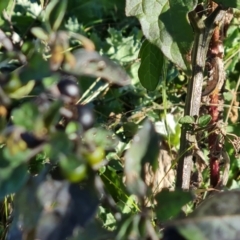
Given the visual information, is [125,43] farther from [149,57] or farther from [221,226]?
[221,226]

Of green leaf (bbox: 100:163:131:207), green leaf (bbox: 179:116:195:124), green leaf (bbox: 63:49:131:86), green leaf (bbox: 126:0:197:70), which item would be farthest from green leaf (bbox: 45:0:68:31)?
green leaf (bbox: 100:163:131:207)

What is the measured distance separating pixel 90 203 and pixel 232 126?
1.07 meters

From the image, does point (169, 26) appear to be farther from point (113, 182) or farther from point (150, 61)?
point (113, 182)

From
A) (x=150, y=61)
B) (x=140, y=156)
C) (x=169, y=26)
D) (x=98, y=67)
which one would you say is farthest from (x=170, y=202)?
(x=150, y=61)

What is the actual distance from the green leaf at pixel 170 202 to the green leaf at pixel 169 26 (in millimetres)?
456

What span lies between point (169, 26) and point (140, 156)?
49cm

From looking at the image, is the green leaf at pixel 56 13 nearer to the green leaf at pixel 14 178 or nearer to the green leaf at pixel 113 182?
the green leaf at pixel 14 178

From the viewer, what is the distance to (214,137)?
1.39 meters

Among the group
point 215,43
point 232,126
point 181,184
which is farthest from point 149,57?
point 232,126

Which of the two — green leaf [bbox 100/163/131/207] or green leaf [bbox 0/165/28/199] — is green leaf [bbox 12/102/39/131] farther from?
Result: green leaf [bbox 100/163/131/207]

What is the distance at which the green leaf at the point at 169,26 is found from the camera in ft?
3.66

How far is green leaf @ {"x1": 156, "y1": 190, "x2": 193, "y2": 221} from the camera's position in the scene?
27.9 inches

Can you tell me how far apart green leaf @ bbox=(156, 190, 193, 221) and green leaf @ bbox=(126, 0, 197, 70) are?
456 mm

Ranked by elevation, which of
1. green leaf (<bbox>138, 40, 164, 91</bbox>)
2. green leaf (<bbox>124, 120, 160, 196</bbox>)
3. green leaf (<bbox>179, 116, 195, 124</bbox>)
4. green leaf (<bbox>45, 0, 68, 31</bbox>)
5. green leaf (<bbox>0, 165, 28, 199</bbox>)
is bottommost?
green leaf (<bbox>179, 116, 195, 124</bbox>)
